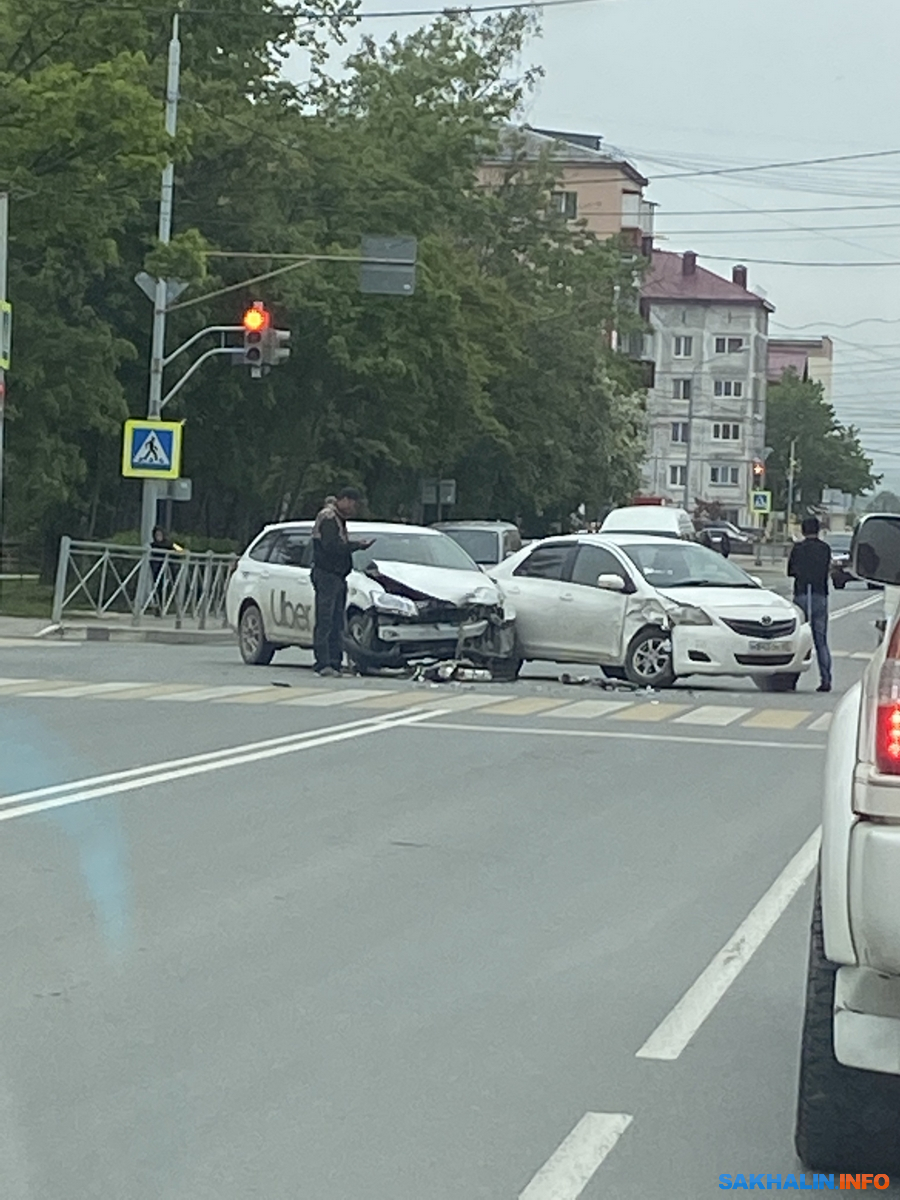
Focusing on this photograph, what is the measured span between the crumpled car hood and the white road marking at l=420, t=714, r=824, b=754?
5.09 metres

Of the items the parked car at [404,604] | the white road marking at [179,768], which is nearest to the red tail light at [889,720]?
the white road marking at [179,768]

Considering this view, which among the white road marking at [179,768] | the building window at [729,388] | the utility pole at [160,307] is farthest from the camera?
the building window at [729,388]

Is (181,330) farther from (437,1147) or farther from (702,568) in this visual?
(437,1147)

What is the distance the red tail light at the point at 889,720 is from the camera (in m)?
5.04

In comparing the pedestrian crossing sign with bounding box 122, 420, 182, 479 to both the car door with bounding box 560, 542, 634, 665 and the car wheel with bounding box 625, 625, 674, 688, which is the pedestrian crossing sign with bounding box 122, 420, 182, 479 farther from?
the car wheel with bounding box 625, 625, 674, 688

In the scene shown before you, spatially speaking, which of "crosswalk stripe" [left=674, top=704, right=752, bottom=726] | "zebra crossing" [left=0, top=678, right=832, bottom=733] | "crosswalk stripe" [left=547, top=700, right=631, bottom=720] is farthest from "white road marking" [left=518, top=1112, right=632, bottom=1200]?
"crosswalk stripe" [left=547, top=700, right=631, bottom=720]

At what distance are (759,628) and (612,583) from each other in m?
1.54

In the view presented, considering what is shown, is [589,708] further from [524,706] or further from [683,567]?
[683,567]

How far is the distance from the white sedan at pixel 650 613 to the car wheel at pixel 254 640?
275cm

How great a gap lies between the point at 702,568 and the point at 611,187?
332ft

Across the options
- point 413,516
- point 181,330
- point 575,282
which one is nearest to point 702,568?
point 181,330

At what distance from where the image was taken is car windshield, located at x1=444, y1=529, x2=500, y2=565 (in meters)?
39.2

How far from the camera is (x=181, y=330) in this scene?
45562mm

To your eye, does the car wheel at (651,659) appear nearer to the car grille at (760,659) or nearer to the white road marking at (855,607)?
the car grille at (760,659)
